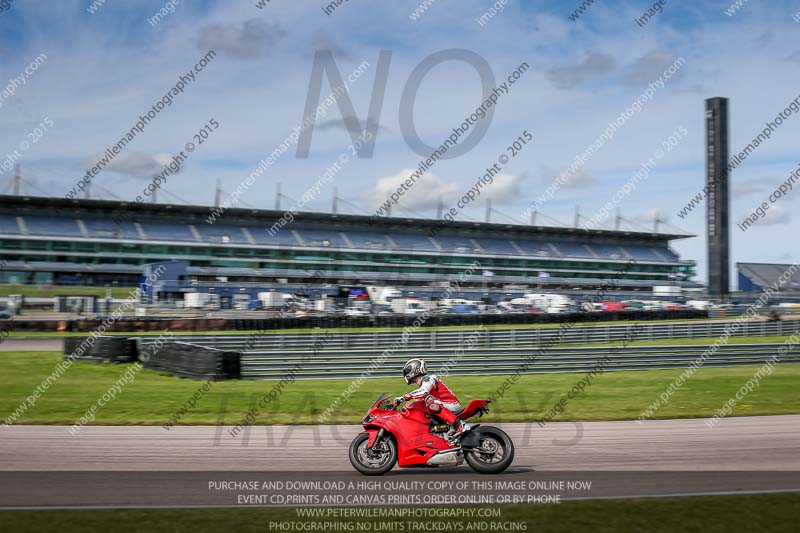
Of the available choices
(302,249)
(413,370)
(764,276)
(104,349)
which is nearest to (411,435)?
(413,370)

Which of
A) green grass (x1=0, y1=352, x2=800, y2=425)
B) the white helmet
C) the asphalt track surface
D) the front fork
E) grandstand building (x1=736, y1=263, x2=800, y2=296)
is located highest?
grandstand building (x1=736, y1=263, x2=800, y2=296)

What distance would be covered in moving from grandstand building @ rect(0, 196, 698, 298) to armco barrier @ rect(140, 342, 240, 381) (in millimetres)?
36285

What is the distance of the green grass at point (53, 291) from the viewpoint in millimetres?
49594

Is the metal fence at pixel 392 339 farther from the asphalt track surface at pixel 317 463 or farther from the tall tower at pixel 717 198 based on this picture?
the tall tower at pixel 717 198

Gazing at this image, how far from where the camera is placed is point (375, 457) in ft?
27.1

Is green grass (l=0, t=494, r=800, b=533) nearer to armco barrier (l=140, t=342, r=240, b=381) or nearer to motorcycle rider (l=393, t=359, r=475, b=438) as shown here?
motorcycle rider (l=393, t=359, r=475, b=438)

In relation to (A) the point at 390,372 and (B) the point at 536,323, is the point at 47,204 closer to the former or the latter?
(B) the point at 536,323

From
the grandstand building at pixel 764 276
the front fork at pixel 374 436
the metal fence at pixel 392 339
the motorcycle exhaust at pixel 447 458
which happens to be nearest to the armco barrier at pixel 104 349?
the metal fence at pixel 392 339

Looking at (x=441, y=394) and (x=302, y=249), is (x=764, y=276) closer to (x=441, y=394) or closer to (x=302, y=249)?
(x=302, y=249)

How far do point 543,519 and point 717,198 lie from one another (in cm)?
6256

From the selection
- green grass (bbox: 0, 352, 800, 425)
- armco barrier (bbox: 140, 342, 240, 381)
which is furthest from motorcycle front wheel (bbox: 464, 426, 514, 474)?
armco barrier (bbox: 140, 342, 240, 381)

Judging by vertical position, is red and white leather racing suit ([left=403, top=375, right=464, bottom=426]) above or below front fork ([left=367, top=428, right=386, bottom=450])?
above

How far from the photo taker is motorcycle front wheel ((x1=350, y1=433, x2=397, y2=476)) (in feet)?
26.8

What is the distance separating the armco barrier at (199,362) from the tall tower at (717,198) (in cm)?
5254
